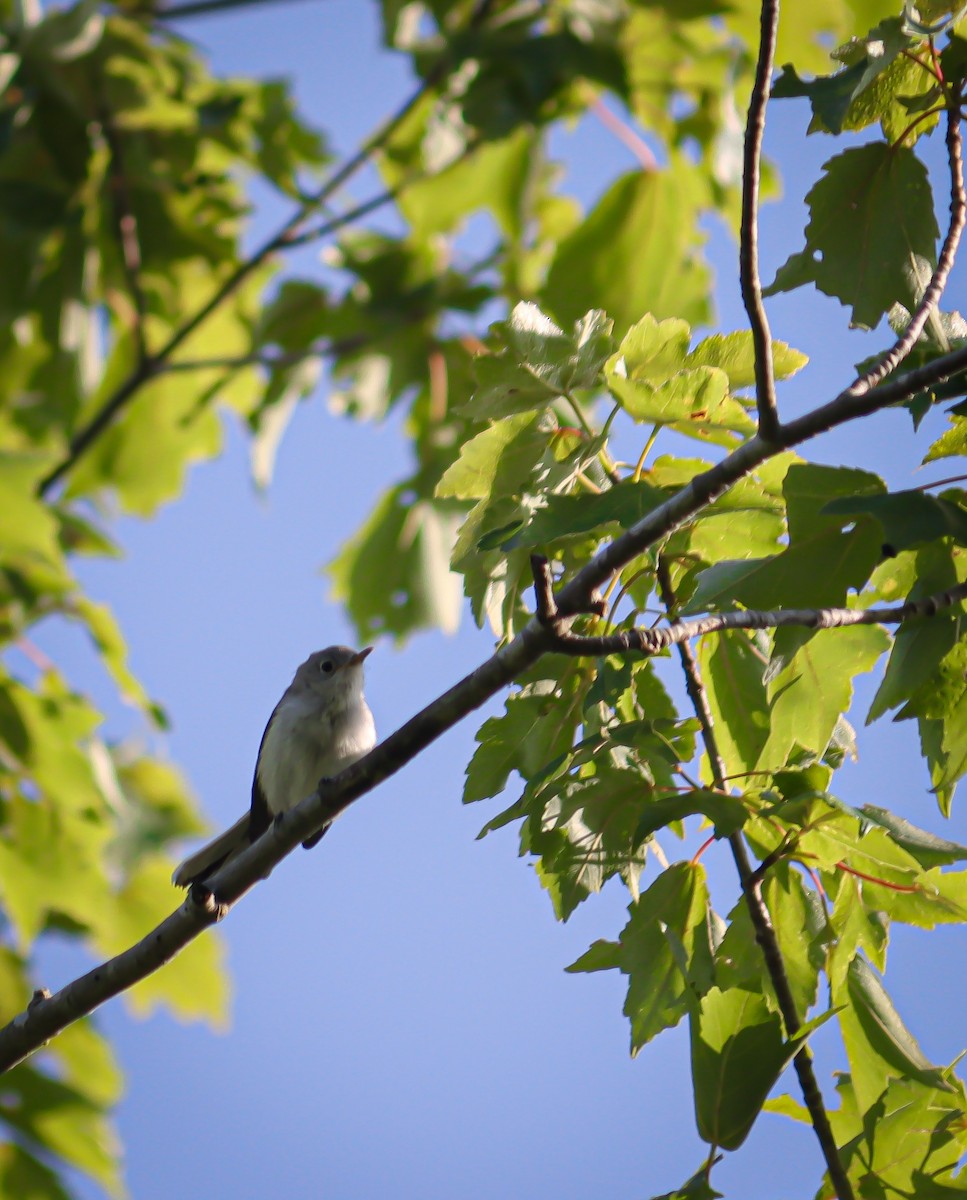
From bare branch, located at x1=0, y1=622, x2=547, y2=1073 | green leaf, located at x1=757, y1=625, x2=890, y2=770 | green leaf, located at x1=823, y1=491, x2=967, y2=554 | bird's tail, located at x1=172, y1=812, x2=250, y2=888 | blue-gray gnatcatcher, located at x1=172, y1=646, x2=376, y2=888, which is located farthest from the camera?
blue-gray gnatcatcher, located at x1=172, y1=646, x2=376, y2=888

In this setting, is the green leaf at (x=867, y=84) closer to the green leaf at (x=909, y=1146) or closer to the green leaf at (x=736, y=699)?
the green leaf at (x=736, y=699)

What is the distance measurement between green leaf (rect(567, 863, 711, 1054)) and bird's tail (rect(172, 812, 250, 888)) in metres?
2.22

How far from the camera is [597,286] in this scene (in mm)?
4902

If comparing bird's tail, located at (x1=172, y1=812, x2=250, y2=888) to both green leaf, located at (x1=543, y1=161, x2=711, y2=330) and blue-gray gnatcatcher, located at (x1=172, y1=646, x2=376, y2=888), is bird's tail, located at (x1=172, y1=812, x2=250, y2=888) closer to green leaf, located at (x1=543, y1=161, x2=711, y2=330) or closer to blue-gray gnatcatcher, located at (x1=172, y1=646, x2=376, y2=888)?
blue-gray gnatcatcher, located at (x1=172, y1=646, x2=376, y2=888)

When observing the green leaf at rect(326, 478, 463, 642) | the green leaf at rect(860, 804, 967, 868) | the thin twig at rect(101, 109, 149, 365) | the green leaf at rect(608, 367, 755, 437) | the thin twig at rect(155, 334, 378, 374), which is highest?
the thin twig at rect(101, 109, 149, 365)

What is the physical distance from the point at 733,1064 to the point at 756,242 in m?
1.29

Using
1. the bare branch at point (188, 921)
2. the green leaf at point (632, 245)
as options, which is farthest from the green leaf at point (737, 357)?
the green leaf at point (632, 245)

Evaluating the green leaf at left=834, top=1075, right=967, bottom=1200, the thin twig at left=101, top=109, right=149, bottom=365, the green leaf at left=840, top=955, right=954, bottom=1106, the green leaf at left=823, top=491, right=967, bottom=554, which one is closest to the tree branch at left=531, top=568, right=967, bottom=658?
the green leaf at left=823, top=491, right=967, bottom=554

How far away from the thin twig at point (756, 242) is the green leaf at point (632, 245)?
122 inches

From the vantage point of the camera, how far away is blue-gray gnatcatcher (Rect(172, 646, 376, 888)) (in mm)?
4207

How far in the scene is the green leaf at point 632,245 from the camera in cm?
488

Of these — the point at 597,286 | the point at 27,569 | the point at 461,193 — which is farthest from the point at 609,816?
the point at 461,193

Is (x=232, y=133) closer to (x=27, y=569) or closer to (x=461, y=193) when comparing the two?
(x=461, y=193)

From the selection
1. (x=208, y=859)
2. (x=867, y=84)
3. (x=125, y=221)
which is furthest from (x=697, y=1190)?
(x=125, y=221)
